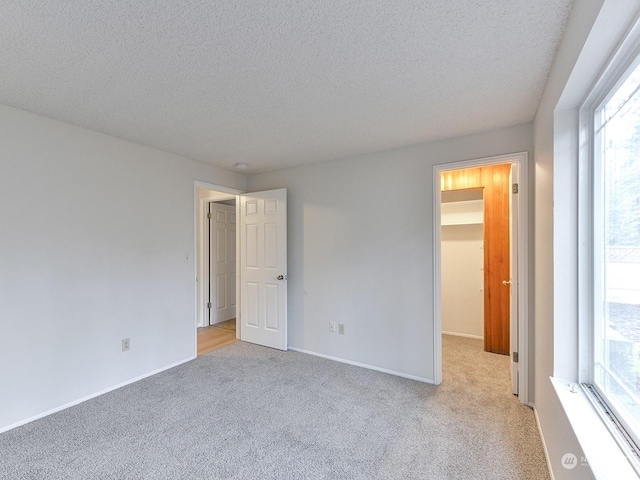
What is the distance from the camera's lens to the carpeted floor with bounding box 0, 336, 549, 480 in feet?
5.57

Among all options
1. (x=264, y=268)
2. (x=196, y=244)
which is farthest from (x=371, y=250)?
(x=196, y=244)

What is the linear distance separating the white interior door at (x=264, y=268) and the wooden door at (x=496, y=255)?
2.06 m

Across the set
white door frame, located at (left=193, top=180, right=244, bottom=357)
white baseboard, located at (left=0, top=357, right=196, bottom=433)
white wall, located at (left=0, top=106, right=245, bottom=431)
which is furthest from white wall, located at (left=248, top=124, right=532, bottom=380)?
white baseboard, located at (left=0, top=357, right=196, bottom=433)

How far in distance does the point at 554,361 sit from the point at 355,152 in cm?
239

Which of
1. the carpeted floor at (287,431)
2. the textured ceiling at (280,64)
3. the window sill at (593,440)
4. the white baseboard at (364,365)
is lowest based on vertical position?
the white baseboard at (364,365)

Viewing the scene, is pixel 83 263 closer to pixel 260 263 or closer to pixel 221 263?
pixel 260 263

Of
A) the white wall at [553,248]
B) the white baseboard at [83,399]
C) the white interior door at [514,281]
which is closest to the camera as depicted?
the white wall at [553,248]

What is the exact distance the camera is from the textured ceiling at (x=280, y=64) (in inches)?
49.6

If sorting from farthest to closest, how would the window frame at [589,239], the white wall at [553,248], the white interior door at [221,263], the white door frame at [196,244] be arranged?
1. the white interior door at [221,263]
2. the white door frame at [196,244]
3. the window frame at [589,239]
4. the white wall at [553,248]

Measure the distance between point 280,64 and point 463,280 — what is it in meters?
3.74

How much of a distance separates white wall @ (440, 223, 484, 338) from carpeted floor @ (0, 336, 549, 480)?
3.98ft

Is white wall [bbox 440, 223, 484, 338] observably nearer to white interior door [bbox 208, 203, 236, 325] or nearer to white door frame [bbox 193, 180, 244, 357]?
white door frame [bbox 193, 180, 244, 357]

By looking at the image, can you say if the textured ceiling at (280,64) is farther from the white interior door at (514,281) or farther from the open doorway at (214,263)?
the open doorway at (214,263)

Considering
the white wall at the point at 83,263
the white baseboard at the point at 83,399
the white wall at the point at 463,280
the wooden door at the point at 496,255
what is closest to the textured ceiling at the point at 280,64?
the white wall at the point at 83,263
